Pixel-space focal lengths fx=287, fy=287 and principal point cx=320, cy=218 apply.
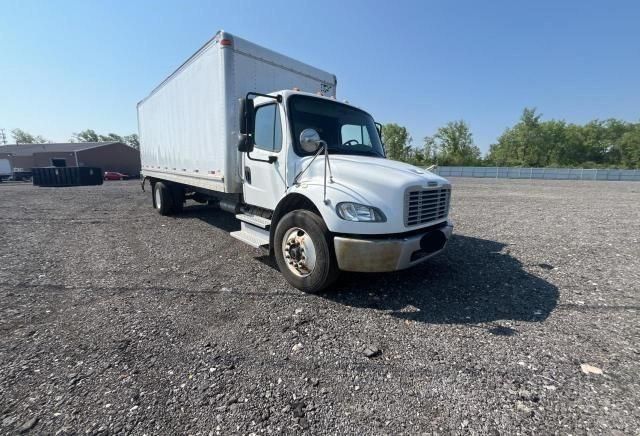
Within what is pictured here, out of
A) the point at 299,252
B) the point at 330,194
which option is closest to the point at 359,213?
the point at 330,194

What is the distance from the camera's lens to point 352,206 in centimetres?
332

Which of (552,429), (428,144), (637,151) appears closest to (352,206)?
(552,429)

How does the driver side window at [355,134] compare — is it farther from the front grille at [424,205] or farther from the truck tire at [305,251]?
the truck tire at [305,251]

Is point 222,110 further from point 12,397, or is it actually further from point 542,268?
point 542,268

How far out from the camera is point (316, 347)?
8.81ft

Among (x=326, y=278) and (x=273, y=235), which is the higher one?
(x=273, y=235)

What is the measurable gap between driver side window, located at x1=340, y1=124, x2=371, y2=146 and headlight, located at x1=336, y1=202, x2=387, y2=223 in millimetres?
1810

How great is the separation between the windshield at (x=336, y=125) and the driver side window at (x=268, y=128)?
0.97 ft

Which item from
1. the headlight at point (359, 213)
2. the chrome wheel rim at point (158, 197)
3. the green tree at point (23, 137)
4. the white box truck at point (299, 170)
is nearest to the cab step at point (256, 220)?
the white box truck at point (299, 170)

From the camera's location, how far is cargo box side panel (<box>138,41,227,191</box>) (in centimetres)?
534

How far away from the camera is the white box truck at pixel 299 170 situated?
130 inches

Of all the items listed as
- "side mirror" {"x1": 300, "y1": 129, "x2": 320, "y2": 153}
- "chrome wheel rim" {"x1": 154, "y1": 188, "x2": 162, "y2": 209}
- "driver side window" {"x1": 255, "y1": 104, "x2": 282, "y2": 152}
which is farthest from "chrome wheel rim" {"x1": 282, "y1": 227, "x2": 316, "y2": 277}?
"chrome wheel rim" {"x1": 154, "y1": 188, "x2": 162, "y2": 209}

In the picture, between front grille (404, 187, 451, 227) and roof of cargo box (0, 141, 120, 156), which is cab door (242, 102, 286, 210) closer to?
front grille (404, 187, 451, 227)

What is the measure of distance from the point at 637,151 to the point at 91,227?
271ft
